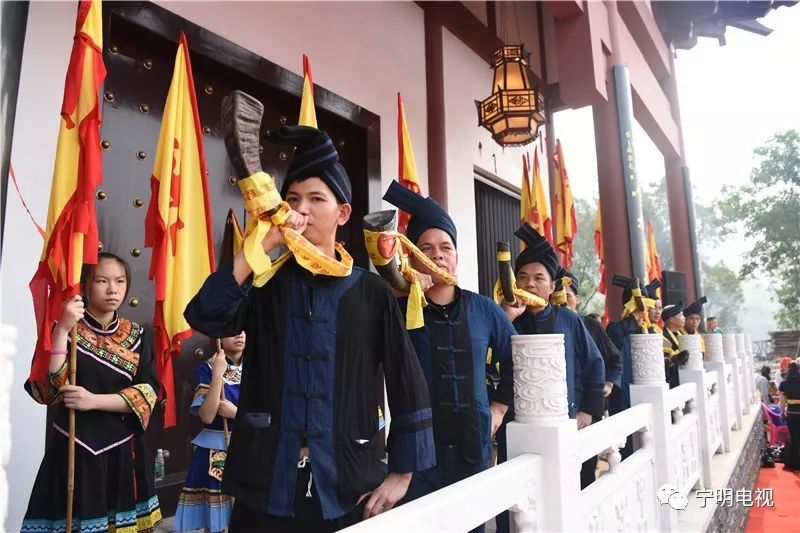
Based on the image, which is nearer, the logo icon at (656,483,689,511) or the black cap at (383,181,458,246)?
the black cap at (383,181,458,246)

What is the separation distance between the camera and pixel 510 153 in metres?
7.88

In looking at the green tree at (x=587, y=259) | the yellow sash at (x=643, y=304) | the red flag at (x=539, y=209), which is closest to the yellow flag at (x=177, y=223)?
the yellow sash at (x=643, y=304)

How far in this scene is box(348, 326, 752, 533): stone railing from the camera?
1.39 meters

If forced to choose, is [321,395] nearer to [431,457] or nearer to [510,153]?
[431,457]

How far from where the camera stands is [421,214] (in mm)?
2172

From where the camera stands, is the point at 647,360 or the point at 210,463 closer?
the point at 210,463

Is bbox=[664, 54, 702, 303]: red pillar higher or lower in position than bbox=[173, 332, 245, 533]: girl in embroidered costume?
higher

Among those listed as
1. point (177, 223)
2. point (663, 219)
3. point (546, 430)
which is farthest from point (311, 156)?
point (663, 219)

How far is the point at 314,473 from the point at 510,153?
23.6 feet

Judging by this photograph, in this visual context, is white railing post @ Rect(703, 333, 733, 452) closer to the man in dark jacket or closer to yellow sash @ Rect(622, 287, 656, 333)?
yellow sash @ Rect(622, 287, 656, 333)

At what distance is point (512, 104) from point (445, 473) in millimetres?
3624

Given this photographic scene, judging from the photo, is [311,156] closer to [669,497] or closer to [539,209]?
[669,497]

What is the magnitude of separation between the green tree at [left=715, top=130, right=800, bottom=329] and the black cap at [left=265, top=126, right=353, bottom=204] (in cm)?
2436

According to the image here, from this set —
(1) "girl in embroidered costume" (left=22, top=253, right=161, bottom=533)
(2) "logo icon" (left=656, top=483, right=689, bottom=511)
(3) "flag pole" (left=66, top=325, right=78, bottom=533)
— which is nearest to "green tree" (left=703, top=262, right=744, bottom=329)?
(2) "logo icon" (left=656, top=483, right=689, bottom=511)
